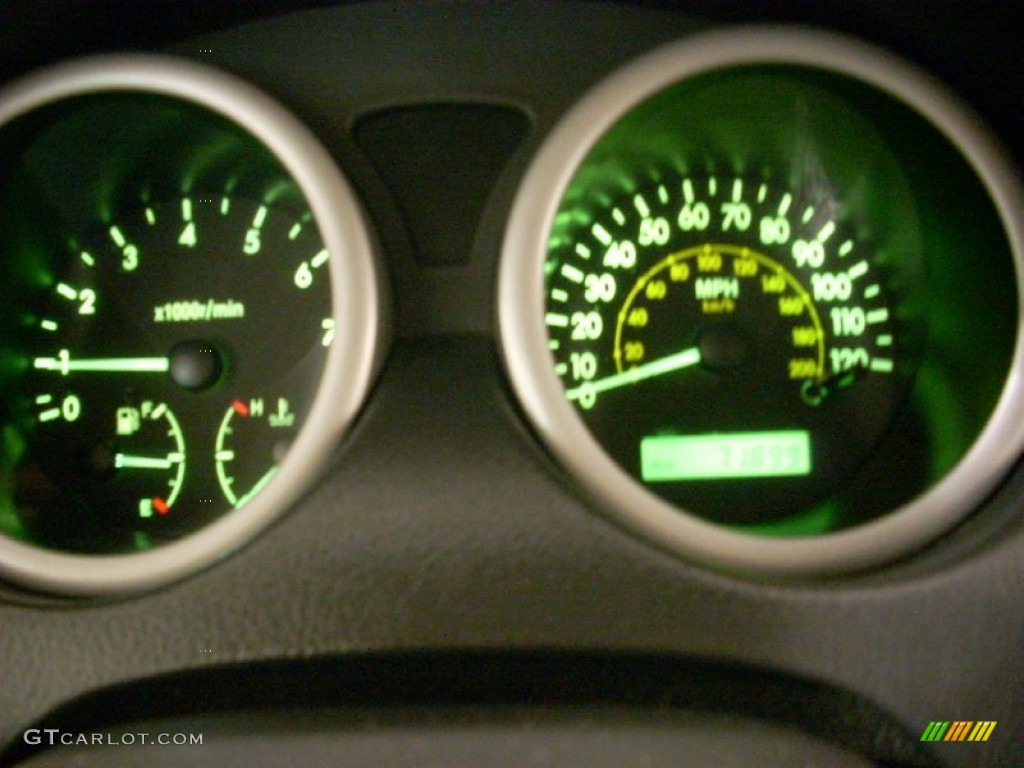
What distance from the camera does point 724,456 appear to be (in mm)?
1331

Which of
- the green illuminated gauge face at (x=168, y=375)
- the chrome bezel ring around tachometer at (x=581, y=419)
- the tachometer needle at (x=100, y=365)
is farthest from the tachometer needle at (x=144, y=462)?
the chrome bezel ring around tachometer at (x=581, y=419)

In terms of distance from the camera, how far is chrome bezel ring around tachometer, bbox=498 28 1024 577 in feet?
3.74

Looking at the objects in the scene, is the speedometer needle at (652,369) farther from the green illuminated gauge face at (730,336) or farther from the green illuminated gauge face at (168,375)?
the green illuminated gauge face at (168,375)

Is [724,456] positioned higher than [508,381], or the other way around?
[508,381]

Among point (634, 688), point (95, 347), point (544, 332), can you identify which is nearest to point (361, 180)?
point (544, 332)

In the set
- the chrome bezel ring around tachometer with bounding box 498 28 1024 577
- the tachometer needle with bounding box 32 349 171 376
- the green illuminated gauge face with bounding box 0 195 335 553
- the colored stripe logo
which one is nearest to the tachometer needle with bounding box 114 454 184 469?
the green illuminated gauge face with bounding box 0 195 335 553

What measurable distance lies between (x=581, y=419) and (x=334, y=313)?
30 centimetres

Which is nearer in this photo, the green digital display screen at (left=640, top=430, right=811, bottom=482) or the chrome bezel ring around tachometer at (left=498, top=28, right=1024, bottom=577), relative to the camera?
the chrome bezel ring around tachometer at (left=498, top=28, right=1024, bottom=577)

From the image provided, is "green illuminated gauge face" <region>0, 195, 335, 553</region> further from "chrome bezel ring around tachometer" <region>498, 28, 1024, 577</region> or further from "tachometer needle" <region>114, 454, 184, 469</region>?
"chrome bezel ring around tachometer" <region>498, 28, 1024, 577</region>

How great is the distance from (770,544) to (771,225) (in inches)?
18.9

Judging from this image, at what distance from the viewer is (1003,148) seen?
1.22m

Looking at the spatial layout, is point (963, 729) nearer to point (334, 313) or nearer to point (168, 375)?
point (334, 313)

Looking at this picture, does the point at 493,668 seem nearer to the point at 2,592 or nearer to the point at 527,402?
the point at 527,402

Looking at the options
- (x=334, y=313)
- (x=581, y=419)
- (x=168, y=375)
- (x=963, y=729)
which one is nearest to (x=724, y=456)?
(x=581, y=419)
